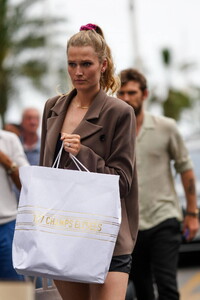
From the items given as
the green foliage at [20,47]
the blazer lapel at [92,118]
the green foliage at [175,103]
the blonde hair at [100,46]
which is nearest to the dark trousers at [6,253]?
the blonde hair at [100,46]

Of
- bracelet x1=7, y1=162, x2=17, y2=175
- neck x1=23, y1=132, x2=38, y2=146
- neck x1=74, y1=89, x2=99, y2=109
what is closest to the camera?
neck x1=74, y1=89, x2=99, y2=109

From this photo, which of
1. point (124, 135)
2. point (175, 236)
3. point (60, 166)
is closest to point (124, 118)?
point (124, 135)

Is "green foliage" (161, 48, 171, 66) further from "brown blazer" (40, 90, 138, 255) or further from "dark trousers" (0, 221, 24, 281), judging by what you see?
"brown blazer" (40, 90, 138, 255)

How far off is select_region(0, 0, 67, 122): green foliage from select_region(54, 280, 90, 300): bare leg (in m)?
22.2

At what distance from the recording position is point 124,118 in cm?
417

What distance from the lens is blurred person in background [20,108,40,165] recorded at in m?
9.28

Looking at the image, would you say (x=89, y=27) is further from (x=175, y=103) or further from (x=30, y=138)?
(x=175, y=103)

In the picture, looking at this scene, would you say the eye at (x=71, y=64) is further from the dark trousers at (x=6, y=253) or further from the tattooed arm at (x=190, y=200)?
the tattooed arm at (x=190, y=200)

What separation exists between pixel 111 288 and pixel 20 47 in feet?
77.0

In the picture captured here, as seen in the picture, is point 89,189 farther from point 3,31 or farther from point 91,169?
point 3,31

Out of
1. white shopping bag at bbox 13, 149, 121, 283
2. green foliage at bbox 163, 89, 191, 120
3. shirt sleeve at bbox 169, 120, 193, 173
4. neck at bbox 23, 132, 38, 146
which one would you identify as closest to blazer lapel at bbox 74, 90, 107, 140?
white shopping bag at bbox 13, 149, 121, 283

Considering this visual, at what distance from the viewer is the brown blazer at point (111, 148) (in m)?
4.10

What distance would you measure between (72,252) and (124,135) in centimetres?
64

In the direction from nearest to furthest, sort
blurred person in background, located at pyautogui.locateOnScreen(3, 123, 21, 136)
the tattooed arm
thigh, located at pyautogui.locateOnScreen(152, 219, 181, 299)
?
thigh, located at pyautogui.locateOnScreen(152, 219, 181, 299)
the tattooed arm
blurred person in background, located at pyautogui.locateOnScreen(3, 123, 21, 136)
